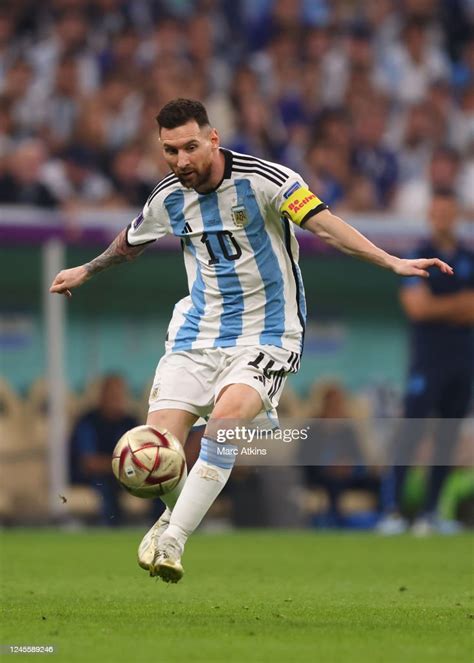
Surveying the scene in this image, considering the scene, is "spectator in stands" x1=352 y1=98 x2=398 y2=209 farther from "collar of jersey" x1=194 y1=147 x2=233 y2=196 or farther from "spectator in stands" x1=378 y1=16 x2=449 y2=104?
"collar of jersey" x1=194 y1=147 x2=233 y2=196

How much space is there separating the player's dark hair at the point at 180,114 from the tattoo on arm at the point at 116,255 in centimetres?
88

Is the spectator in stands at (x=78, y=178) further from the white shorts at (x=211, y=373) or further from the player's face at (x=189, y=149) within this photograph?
the player's face at (x=189, y=149)

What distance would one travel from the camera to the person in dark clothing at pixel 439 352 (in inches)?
497

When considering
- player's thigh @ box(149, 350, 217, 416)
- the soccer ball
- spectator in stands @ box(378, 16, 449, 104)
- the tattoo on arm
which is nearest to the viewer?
the soccer ball

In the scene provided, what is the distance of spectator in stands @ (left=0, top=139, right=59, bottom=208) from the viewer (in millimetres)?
13789

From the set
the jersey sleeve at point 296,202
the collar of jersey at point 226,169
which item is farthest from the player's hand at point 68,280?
the jersey sleeve at point 296,202

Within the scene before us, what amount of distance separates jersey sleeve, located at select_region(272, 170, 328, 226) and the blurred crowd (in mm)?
6787

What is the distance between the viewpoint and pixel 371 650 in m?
5.49

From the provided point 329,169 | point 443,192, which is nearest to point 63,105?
point 329,169

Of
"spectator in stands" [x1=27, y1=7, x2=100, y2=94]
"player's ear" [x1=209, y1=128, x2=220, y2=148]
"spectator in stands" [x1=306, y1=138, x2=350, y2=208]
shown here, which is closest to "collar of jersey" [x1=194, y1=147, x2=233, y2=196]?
"player's ear" [x1=209, y1=128, x2=220, y2=148]

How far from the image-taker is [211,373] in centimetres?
732

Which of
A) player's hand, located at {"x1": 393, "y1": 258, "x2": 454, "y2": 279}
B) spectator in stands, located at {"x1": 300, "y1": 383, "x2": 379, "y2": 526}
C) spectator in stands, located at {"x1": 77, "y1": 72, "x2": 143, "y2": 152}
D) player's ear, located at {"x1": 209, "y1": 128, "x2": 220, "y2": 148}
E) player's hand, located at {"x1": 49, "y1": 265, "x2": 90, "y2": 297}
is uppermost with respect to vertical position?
spectator in stands, located at {"x1": 77, "y1": 72, "x2": 143, "y2": 152}

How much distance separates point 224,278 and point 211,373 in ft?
1.54

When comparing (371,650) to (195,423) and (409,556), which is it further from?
(409,556)
